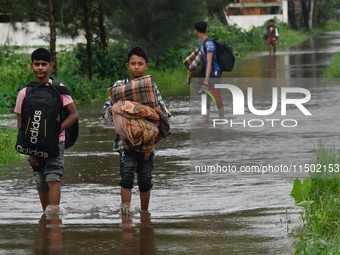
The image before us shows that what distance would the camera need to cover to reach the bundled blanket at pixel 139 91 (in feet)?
27.3

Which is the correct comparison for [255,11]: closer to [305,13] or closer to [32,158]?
[305,13]

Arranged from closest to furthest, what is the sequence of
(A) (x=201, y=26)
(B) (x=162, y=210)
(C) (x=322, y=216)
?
(C) (x=322, y=216) < (B) (x=162, y=210) < (A) (x=201, y=26)

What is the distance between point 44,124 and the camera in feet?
26.1

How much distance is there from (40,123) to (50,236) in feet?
3.17

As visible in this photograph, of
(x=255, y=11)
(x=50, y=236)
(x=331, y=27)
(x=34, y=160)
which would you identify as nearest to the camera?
(x=50, y=236)

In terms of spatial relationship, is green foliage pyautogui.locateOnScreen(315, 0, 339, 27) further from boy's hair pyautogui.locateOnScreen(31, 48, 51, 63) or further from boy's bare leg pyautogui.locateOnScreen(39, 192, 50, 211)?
boy's hair pyautogui.locateOnScreen(31, 48, 51, 63)

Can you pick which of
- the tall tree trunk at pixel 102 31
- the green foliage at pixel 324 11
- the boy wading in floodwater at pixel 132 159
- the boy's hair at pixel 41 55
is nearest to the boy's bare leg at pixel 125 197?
the boy wading in floodwater at pixel 132 159

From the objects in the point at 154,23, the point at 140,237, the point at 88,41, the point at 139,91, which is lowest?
the point at 140,237

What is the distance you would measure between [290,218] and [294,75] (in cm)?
1777

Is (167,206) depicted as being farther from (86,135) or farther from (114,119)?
(86,135)

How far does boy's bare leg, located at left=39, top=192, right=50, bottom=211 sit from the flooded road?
0.11 metres

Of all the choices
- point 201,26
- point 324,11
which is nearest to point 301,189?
point 201,26

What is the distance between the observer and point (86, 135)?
46.6 ft

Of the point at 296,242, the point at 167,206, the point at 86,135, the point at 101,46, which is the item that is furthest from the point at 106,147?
the point at 101,46
